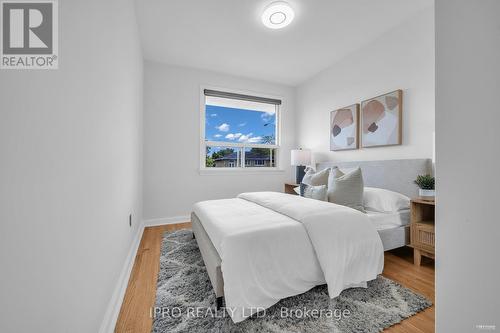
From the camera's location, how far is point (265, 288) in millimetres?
1296

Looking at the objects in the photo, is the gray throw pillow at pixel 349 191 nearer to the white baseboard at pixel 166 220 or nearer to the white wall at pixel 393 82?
the white wall at pixel 393 82

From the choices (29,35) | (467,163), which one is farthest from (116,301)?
(467,163)

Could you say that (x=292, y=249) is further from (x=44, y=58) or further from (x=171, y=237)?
(x=171, y=237)

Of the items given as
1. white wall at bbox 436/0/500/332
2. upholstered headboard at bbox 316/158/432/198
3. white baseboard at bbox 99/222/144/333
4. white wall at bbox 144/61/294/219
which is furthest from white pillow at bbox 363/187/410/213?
white baseboard at bbox 99/222/144/333

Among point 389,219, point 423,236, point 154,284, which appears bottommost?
point 154,284

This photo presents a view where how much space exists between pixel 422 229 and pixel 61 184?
2606 millimetres

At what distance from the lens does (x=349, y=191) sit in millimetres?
2182

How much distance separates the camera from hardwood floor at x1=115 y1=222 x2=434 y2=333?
1.23 m

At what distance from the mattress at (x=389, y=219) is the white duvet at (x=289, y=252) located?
1.45ft

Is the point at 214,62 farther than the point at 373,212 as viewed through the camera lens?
Yes

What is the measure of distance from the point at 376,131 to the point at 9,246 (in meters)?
3.27

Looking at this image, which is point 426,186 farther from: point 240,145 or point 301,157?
point 240,145

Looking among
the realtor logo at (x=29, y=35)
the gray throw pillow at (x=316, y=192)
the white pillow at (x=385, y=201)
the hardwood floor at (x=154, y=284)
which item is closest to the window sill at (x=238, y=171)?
the hardwood floor at (x=154, y=284)

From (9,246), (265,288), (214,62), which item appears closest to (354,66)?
(214,62)
